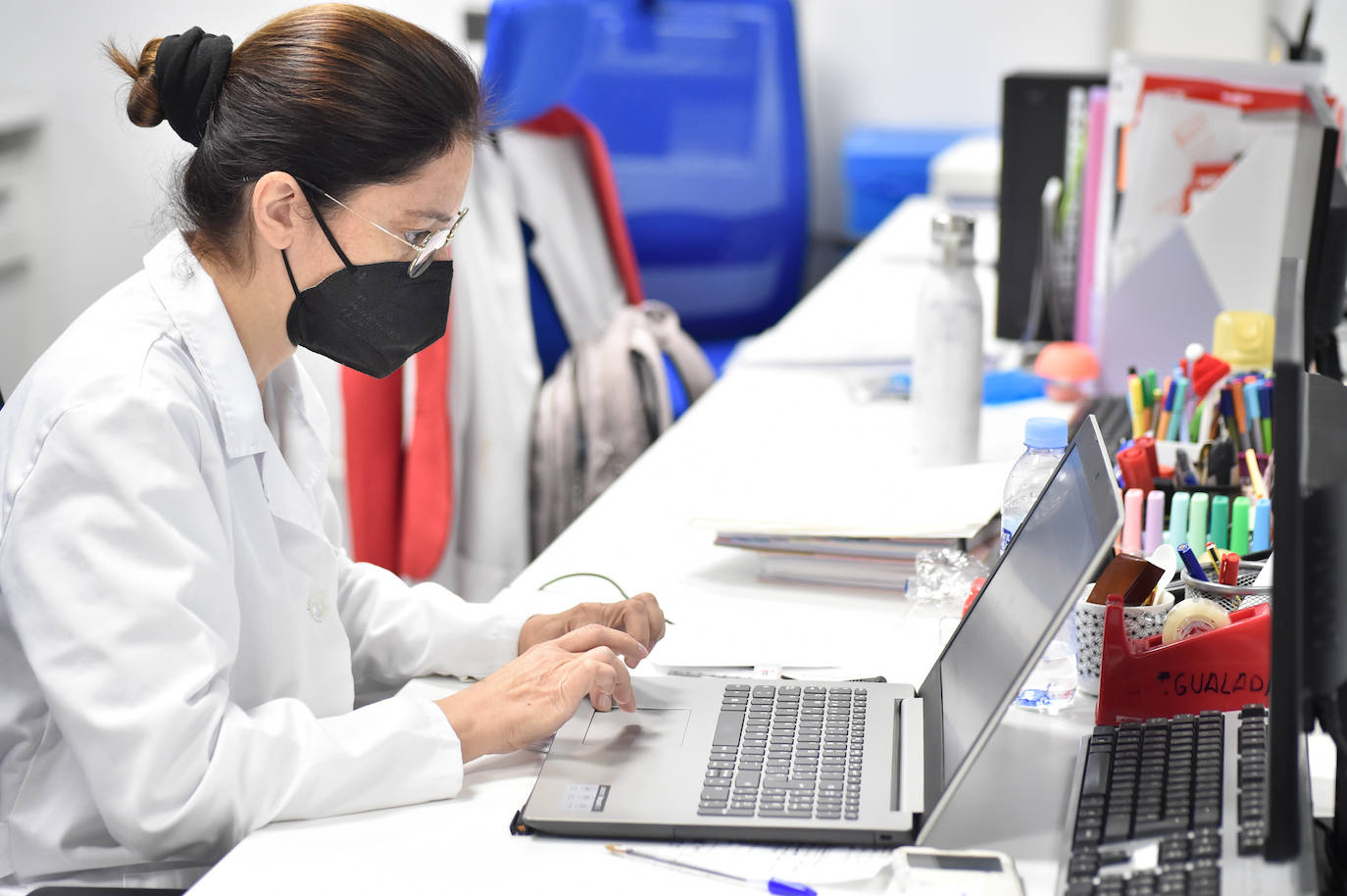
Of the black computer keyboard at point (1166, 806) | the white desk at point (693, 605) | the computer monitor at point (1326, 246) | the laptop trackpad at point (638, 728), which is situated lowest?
the white desk at point (693, 605)

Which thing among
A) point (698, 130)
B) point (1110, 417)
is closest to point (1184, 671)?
point (1110, 417)

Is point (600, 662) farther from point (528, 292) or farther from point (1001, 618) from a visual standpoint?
point (528, 292)

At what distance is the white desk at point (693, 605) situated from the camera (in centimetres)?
86

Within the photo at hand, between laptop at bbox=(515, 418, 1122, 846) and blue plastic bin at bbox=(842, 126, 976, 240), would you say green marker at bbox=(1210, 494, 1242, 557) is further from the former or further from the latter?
blue plastic bin at bbox=(842, 126, 976, 240)

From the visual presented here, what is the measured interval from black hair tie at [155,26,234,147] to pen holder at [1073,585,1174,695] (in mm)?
796

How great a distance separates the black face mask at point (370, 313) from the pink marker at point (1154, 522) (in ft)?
2.22

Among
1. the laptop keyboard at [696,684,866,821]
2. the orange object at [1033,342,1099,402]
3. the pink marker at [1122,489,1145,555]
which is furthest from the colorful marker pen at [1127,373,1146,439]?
the laptop keyboard at [696,684,866,821]

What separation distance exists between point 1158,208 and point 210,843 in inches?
54.2

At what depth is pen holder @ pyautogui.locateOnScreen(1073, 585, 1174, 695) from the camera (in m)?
1.05

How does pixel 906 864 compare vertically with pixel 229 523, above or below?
below

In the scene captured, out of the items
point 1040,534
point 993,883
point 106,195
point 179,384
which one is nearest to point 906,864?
point 993,883

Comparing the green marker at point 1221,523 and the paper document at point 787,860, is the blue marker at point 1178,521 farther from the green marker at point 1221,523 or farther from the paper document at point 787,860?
the paper document at point 787,860

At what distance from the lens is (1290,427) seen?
720 millimetres

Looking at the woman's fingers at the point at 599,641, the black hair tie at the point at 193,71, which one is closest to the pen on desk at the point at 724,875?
the woman's fingers at the point at 599,641
